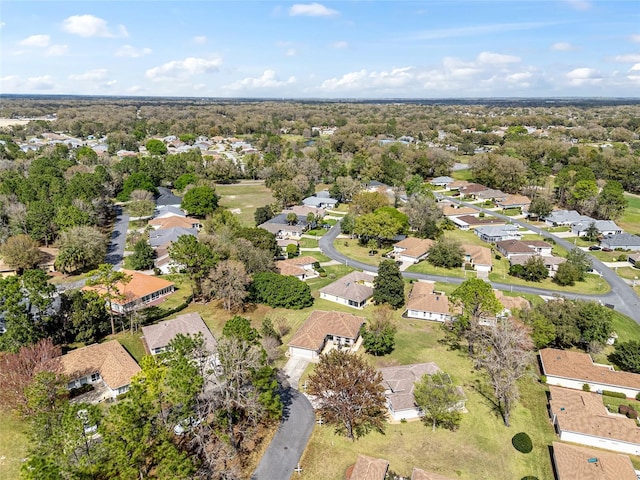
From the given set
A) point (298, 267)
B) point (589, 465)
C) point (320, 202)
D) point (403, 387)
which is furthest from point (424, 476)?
point (320, 202)

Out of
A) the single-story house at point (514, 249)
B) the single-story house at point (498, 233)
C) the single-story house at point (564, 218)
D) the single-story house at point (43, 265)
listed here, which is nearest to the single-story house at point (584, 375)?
the single-story house at point (514, 249)

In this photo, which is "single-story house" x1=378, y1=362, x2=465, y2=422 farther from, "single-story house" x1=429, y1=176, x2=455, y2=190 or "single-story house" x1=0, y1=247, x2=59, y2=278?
"single-story house" x1=429, y1=176, x2=455, y2=190

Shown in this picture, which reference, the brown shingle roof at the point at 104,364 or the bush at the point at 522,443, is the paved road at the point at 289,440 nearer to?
the brown shingle roof at the point at 104,364

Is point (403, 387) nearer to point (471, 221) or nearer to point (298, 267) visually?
point (298, 267)

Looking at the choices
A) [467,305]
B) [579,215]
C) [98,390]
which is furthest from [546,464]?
→ [579,215]

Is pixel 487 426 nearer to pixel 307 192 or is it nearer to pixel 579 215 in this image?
pixel 579 215
